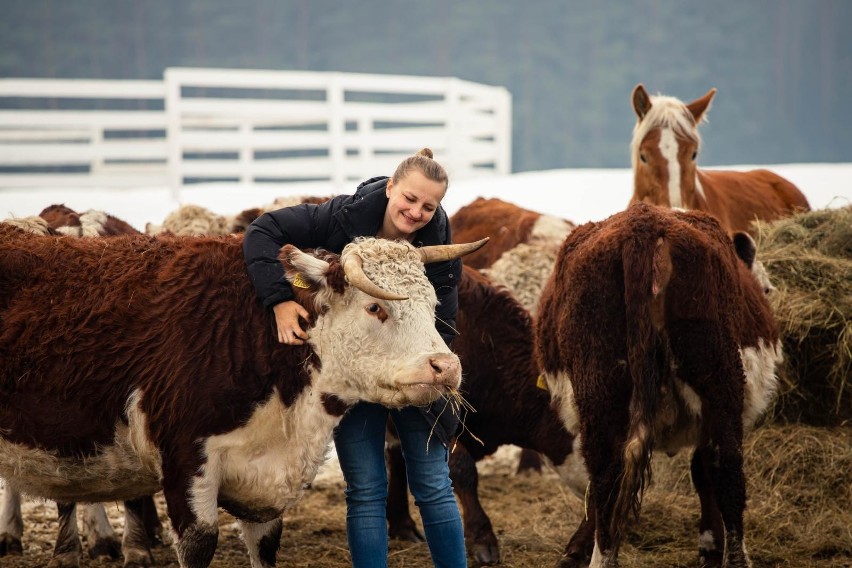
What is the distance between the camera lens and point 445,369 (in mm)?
3969

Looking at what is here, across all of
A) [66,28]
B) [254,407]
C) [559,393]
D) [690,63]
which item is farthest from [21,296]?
[690,63]

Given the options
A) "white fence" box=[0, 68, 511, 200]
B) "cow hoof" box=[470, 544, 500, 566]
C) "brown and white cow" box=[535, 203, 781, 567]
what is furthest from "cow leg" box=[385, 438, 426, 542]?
"white fence" box=[0, 68, 511, 200]

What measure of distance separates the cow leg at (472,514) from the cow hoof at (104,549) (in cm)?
186

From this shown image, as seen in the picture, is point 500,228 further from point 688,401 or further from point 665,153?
point 688,401

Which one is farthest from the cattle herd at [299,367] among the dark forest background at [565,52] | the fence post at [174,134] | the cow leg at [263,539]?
the dark forest background at [565,52]

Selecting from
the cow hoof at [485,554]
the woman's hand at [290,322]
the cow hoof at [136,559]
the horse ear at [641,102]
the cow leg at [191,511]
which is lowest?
the cow hoof at [485,554]

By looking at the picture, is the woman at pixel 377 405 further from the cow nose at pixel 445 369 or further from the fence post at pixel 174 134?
the fence post at pixel 174 134

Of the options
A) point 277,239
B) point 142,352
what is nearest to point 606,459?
point 277,239

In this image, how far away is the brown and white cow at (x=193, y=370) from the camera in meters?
4.21

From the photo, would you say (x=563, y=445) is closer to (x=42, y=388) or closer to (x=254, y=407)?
(x=254, y=407)

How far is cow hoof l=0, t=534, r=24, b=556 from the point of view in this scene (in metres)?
5.82

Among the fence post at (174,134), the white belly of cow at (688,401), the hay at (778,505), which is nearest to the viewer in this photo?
the white belly of cow at (688,401)

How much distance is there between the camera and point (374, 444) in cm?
435

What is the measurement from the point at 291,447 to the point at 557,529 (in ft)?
8.02
